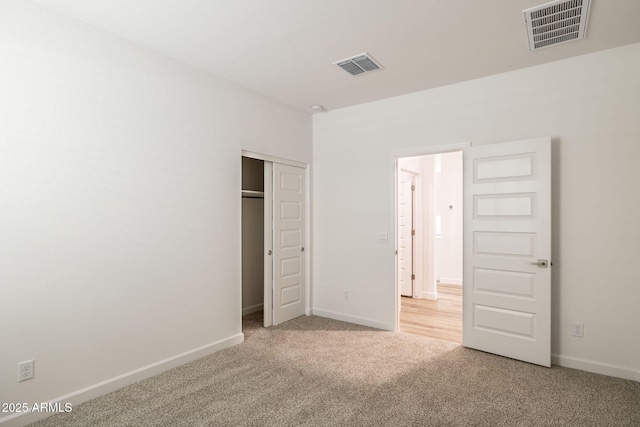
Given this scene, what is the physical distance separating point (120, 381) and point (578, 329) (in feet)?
13.2

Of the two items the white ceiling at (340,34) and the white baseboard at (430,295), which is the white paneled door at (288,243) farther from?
the white baseboard at (430,295)

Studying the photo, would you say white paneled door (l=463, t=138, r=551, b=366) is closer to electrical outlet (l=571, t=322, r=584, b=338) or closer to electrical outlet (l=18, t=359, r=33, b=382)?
electrical outlet (l=571, t=322, r=584, b=338)

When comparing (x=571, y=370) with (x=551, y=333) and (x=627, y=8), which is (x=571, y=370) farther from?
(x=627, y=8)

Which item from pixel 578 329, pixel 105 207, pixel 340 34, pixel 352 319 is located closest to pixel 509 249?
pixel 578 329

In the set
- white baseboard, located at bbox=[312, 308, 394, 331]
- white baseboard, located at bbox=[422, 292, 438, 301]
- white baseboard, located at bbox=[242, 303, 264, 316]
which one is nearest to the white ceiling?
white baseboard, located at bbox=[312, 308, 394, 331]

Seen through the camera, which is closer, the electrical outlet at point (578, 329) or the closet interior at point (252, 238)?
the electrical outlet at point (578, 329)

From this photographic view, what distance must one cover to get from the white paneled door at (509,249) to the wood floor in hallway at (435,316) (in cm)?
57

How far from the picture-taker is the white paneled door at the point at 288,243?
444 cm

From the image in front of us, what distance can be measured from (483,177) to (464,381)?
6.39 feet

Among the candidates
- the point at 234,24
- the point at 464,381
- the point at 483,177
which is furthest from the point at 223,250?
the point at 483,177

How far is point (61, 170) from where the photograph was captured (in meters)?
2.51

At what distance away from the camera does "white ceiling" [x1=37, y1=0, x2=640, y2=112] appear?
2443 mm

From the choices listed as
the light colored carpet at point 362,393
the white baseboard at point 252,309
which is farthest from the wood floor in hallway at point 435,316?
the white baseboard at point 252,309

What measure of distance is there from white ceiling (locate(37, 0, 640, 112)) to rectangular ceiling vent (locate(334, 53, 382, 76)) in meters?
0.07
